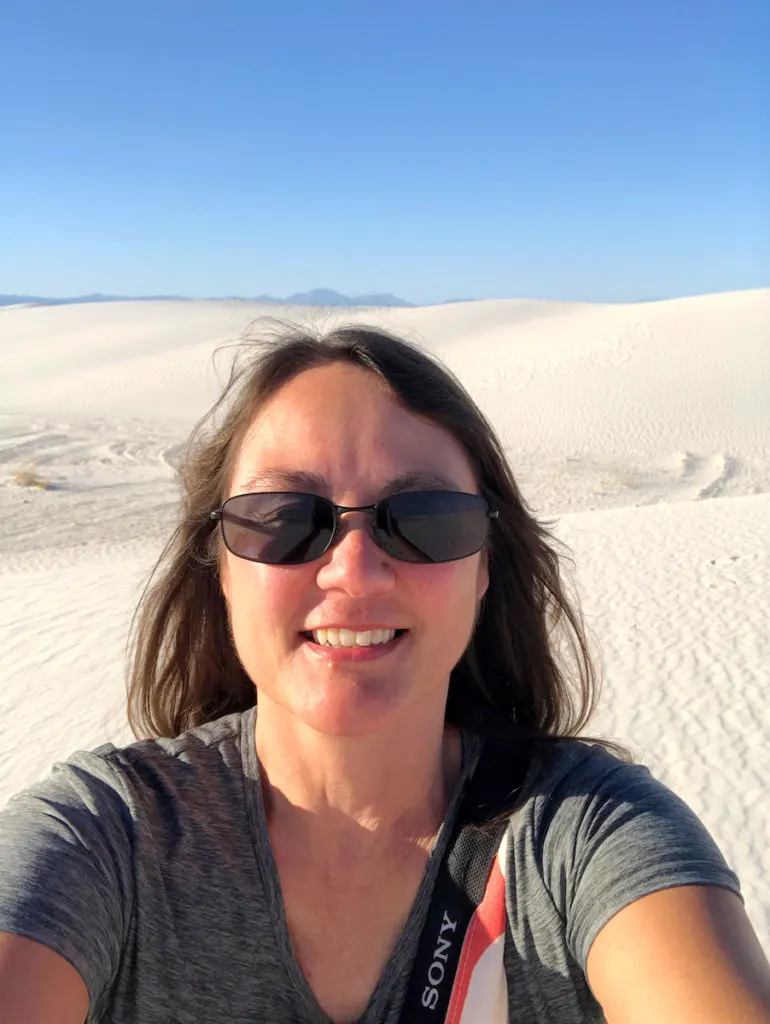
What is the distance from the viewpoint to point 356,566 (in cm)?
159

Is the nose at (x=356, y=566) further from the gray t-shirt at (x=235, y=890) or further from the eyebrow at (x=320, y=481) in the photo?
the gray t-shirt at (x=235, y=890)

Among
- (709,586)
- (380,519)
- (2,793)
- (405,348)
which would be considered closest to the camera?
(380,519)

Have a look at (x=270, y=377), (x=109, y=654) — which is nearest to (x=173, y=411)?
(x=109, y=654)

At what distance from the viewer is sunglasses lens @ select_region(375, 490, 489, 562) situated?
1.61 metres

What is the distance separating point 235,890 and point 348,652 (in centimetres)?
50

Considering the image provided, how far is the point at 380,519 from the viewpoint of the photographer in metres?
1.64

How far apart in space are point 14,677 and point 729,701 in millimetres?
6970

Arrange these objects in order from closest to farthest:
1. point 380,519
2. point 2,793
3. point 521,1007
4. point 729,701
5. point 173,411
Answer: point 521,1007 < point 380,519 < point 2,793 < point 729,701 < point 173,411

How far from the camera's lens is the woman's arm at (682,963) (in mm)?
1264

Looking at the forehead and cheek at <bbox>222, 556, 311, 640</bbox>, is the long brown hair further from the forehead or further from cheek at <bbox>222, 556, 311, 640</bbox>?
cheek at <bbox>222, 556, 311, 640</bbox>

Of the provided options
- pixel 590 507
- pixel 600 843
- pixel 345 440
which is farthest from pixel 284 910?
pixel 590 507

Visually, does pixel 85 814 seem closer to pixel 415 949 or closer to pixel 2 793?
pixel 415 949

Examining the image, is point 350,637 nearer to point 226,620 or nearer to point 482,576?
point 482,576

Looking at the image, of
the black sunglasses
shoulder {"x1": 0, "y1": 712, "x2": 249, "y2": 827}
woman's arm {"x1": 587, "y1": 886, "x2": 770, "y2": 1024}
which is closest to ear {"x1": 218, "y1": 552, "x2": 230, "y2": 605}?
the black sunglasses
